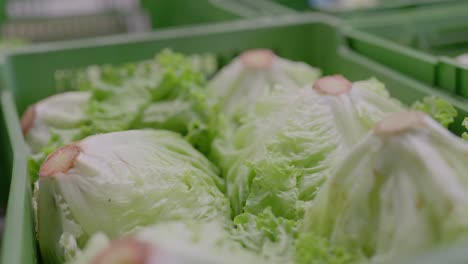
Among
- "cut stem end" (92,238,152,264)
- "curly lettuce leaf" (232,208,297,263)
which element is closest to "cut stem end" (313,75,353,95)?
"curly lettuce leaf" (232,208,297,263)

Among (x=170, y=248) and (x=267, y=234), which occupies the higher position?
(x=170, y=248)

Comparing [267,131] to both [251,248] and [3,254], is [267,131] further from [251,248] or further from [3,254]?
[3,254]

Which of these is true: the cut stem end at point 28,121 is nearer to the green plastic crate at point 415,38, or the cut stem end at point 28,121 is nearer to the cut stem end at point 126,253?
the cut stem end at point 126,253

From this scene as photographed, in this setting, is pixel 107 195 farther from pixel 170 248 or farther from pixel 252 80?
pixel 252 80

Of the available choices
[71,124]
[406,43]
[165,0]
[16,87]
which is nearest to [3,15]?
[165,0]

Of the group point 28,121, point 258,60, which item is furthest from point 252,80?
point 28,121

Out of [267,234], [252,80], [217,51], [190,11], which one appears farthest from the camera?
[190,11]
